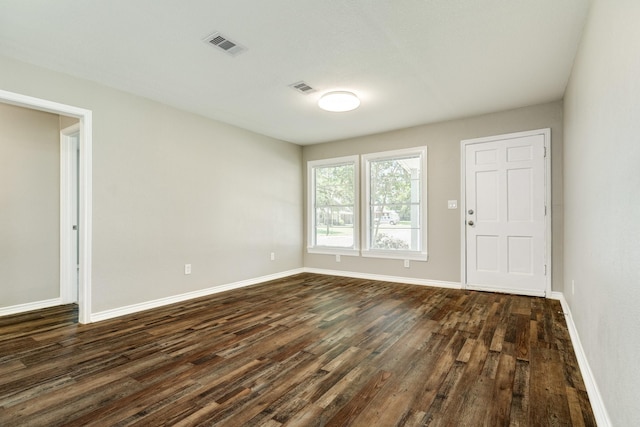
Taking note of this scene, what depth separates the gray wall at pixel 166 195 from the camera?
3270 millimetres

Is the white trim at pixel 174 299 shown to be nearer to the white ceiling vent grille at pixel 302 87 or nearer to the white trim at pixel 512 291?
the white ceiling vent grille at pixel 302 87

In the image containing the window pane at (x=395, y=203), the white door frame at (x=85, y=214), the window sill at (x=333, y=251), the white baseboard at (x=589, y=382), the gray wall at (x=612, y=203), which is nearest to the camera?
the gray wall at (x=612, y=203)

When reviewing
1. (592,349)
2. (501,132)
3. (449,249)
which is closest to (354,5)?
(592,349)

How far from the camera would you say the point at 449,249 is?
461 centimetres

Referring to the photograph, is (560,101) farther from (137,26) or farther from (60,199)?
(60,199)

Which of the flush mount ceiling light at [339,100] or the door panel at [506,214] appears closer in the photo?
the flush mount ceiling light at [339,100]

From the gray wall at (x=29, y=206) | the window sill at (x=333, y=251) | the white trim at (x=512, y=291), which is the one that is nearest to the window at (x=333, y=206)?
the window sill at (x=333, y=251)

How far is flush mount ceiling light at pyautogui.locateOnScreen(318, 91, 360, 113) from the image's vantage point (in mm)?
3486

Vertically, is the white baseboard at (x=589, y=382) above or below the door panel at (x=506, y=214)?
below

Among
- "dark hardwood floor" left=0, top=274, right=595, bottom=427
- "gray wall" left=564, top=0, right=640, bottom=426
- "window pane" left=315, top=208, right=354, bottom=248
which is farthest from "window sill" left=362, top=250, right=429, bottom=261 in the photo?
"gray wall" left=564, top=0, right=640, bottom=426

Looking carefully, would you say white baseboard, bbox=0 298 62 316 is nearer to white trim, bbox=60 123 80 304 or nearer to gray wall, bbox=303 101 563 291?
white trim, bbox=60 123 80 304

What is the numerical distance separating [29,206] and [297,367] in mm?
3756

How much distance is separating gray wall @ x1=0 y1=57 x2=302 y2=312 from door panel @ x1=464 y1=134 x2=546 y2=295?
3131 millimetres

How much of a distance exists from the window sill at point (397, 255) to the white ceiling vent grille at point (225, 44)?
3669 mm
